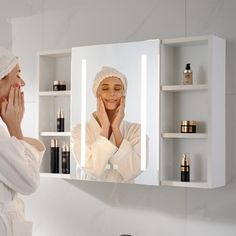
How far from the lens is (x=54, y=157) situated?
7.34ft

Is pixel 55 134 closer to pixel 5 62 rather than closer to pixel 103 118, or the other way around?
pixel 103 118

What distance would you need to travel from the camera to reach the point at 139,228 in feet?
6.98

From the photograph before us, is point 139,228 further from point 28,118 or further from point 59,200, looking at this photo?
point 28,118

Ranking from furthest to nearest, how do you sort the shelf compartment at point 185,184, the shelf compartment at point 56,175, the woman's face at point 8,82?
the shelf compartment at point 56,175 < the shelf compartment at point 185,184 < the woman's face at point 8,82

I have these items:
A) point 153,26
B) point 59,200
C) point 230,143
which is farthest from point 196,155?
point 59,200

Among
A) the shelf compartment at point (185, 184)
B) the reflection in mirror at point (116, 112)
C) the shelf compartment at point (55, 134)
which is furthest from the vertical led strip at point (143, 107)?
the shelf compartment at point (55, 134)

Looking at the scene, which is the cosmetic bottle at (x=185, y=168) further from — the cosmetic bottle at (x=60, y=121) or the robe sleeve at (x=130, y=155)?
the cosmetic bottle at (x=60, y=121)

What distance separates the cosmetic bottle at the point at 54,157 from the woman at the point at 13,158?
411 mm

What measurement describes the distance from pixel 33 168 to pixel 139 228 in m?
0.60

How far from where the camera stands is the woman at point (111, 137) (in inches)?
80.7

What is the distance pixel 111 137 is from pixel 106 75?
0.74 ft

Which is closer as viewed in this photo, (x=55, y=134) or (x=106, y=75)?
(x=106, y=75)

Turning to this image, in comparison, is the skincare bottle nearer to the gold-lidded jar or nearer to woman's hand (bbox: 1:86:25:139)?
the gold-lidded jar

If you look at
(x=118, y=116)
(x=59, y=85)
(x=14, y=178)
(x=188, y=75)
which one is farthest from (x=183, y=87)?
(x=14, y=178)
